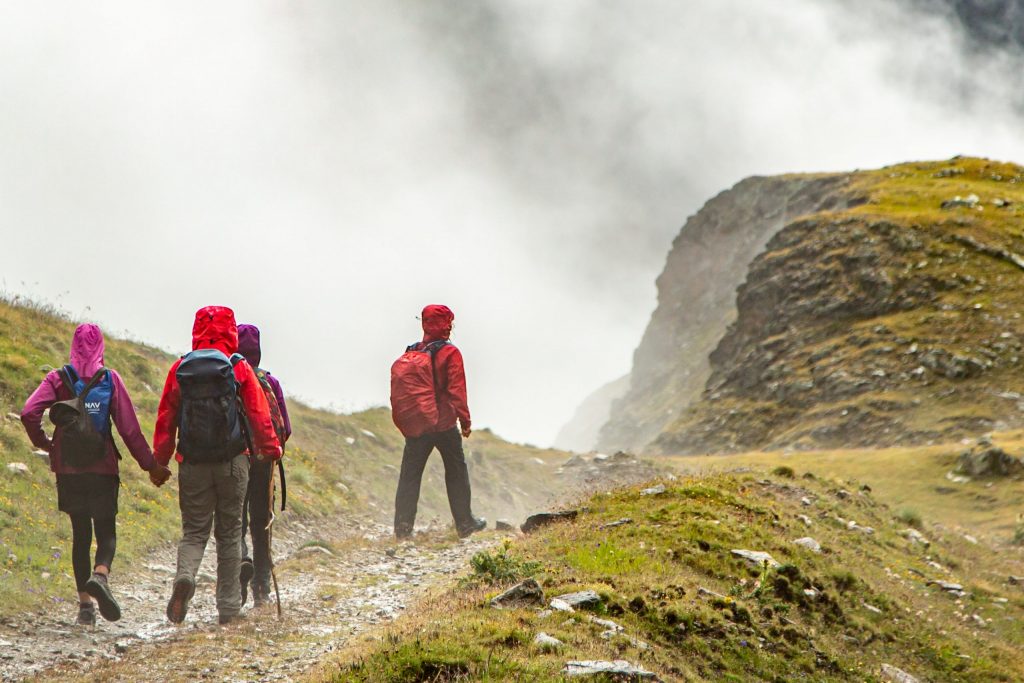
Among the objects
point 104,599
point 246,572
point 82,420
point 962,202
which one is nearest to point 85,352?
point 82,420

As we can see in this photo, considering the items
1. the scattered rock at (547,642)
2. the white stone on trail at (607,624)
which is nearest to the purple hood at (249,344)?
the white stone on trail at (607,624)

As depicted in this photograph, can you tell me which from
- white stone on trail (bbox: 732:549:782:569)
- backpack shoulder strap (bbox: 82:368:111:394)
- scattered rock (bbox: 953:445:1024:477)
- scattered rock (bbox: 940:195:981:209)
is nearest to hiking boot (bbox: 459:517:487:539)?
white stone on trail (bbox: 732:549:782:569)

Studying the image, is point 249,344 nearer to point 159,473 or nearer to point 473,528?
point 159,473

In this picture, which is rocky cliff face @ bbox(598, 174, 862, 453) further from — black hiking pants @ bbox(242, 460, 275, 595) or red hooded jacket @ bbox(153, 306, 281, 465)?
red hooded jacket @ bbox(153, 306, 281, 465)

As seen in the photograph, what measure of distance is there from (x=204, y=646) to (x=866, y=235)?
6475 centimetres

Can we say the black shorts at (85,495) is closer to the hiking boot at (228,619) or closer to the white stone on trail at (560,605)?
the hiking boot at (228,619)

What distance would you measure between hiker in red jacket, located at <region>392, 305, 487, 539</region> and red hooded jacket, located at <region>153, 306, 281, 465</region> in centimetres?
622

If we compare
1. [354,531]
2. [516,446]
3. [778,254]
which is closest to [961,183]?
[778,254]

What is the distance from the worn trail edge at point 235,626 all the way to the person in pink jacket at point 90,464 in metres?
0.79

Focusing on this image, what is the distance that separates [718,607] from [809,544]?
13.4 feet

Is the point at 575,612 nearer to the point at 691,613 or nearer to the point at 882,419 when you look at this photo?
the point at 691,613

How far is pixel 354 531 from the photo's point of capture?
20250 millimetres

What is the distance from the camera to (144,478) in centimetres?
1588

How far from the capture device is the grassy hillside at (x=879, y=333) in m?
42.6
